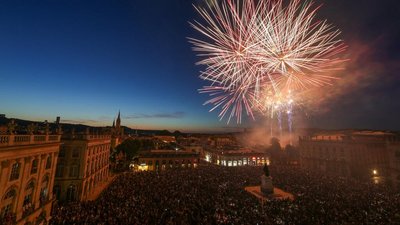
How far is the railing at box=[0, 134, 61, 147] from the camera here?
14.3 metres

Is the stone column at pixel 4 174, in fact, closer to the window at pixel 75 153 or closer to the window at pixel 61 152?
the window at pixel 61 152

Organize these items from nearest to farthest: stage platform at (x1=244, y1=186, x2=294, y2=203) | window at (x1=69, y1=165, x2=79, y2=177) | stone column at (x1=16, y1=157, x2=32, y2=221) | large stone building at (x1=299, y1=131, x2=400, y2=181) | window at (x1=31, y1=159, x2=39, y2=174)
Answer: stone column at (x1=16, y1=157, x2=32, y2=221) → window at (x1=31, y1=159, x2=39, y2=174) → stage platform at (x1=244, y1=186, x2=294, y2=203) → window at (x1=69, y1=165, x2=79, y2=177) → large stone building at (x1=299, y1=131, x2=400, y2=181)

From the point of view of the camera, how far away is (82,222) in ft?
60.1

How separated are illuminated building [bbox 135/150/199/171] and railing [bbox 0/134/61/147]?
1723 inches

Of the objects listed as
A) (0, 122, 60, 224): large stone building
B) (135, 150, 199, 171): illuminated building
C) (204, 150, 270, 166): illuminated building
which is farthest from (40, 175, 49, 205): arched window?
(204, 150, 270, 166): illuminated building

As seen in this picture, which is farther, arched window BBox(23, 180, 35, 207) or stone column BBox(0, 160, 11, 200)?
arched window BBox(23, 180, 35, 207)

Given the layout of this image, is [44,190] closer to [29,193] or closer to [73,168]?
[29,193]

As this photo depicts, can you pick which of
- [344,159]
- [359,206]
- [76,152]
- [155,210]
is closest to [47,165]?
[76,152]

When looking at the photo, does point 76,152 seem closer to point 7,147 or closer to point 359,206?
point 7,147

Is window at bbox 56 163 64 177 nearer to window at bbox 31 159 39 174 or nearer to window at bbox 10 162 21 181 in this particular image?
window at bbox 31 159 39 174

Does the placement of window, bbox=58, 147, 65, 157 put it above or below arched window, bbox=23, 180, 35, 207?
above

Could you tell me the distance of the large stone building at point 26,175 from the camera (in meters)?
14.7

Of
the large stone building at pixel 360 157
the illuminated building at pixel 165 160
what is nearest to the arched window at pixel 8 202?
the illuminated building at pixel 165 160

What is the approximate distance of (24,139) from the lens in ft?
54.4
